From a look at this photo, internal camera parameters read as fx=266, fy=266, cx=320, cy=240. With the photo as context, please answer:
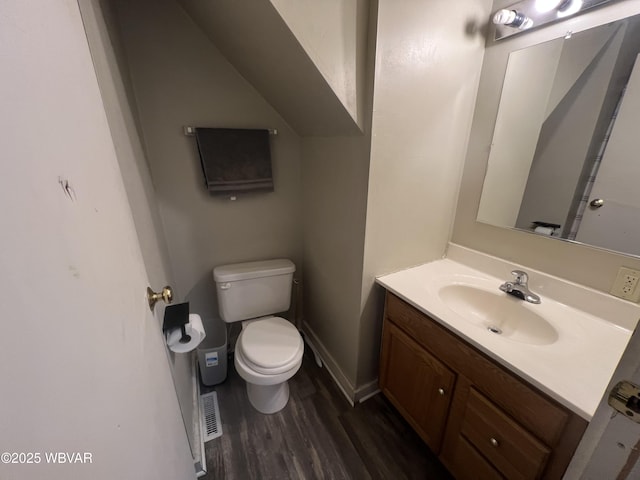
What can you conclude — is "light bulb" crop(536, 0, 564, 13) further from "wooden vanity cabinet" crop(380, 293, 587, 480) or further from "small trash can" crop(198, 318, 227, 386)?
"small trash can" crop(198, 318, 227, 386)

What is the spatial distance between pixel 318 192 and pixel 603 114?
1.27 m

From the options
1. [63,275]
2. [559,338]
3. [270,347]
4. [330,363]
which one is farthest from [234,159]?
[559,338]

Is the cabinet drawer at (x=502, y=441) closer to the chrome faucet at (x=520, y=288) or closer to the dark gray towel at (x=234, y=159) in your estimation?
the chrome faucet at (x=520, y=288)

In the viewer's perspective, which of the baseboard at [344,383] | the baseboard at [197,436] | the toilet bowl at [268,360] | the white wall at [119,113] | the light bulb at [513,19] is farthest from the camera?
the baseboard at [344,383]

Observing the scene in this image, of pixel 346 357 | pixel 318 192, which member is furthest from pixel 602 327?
pixel 318 192

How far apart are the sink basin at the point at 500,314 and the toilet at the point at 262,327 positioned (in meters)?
0.86

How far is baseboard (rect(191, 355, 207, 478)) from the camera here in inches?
48.4

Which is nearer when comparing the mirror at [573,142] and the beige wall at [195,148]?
the mirror at [573,142]

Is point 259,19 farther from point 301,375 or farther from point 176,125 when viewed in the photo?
point 301,375

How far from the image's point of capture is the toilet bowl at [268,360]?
1.36m

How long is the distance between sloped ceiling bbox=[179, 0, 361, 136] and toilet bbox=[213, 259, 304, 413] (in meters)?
0.94

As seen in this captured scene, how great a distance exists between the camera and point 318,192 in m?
1.63

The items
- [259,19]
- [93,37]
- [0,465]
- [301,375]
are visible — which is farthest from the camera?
[301,375]

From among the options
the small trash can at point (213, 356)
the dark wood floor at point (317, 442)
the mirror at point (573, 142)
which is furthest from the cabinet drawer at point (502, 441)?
the small trash can at point (213, 356)
